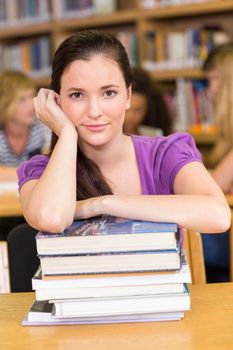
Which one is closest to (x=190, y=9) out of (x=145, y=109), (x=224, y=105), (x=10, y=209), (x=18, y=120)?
(x=145, y=109)

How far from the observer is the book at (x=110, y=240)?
4.25 feet

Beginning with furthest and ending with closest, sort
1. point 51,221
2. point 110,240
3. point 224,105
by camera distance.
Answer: point 224,105 → point 51,221 → point 110,240

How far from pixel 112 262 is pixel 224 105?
2355 mm

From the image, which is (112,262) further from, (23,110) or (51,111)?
(23,110)

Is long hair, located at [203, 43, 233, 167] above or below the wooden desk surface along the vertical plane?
below

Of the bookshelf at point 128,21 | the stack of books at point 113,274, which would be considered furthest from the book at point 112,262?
the bookshelf at point 128,21

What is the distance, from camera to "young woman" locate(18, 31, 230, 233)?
1.48 meters

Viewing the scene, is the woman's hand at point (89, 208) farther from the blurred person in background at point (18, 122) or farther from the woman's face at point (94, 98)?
the blurred person in background at point (18, 122)

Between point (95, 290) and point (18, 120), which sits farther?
point (18, 120)

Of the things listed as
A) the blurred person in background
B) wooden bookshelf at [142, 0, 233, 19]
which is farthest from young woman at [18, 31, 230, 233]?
wooden bookshelf at [142, 0, 233, 19]

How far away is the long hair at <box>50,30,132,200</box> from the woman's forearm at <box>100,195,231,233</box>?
27 cm

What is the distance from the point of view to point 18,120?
4027 mm

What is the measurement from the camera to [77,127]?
168 cm

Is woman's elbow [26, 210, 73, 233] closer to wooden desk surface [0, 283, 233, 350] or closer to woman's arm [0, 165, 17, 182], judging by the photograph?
wooden desk surface [0, 283, 233, 350]
